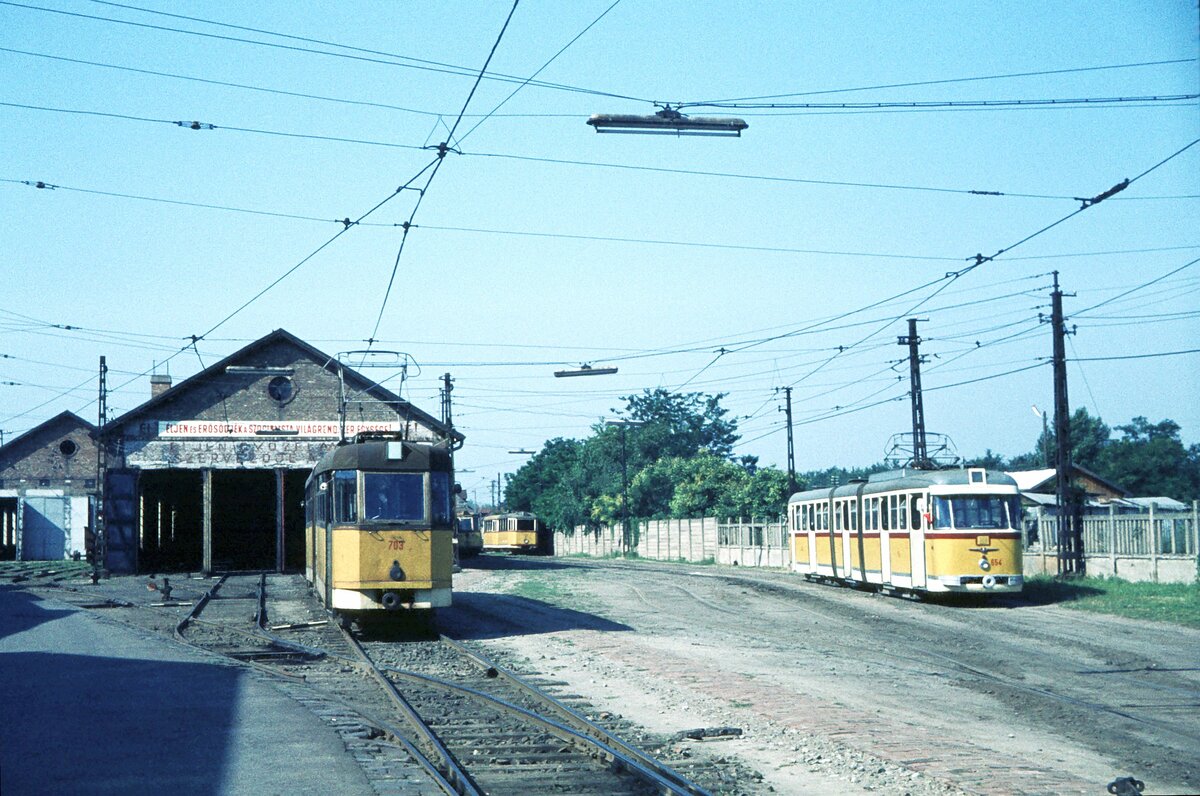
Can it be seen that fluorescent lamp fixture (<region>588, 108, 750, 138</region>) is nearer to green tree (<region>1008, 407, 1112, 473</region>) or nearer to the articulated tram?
the articulated tram

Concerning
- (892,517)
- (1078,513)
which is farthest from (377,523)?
(1078,513)

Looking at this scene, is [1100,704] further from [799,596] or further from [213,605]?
[213,605]

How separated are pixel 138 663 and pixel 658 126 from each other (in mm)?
9271

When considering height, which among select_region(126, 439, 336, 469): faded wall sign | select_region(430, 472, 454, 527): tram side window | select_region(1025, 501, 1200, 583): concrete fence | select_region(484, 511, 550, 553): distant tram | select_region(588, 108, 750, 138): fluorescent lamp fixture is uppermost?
select_region(588, 108, 750, 138): fluorescent lamp fixture

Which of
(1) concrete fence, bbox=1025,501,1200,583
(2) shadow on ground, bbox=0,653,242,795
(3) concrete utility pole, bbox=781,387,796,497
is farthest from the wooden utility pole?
(2) shadow on ground, bbox=0,653,242,795

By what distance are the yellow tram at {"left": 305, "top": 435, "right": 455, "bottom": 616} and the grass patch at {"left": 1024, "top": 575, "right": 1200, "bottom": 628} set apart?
1212 cm

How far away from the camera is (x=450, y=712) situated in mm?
11664

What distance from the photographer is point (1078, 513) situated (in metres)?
29.2

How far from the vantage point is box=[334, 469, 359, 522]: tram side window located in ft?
60.8

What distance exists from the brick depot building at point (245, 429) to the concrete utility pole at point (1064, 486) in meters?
21.1

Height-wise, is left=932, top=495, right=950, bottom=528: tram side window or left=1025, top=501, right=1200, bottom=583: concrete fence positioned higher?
left=932, top=495, right=950, bottom=528: tram side window

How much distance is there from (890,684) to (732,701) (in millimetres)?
2417

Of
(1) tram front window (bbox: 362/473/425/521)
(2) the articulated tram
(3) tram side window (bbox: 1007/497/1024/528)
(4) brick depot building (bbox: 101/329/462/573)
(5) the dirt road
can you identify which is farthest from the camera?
(4) brick depot building (bbox: 101/329/462/573)

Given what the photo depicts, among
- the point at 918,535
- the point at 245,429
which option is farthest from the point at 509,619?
the point at 245,429
